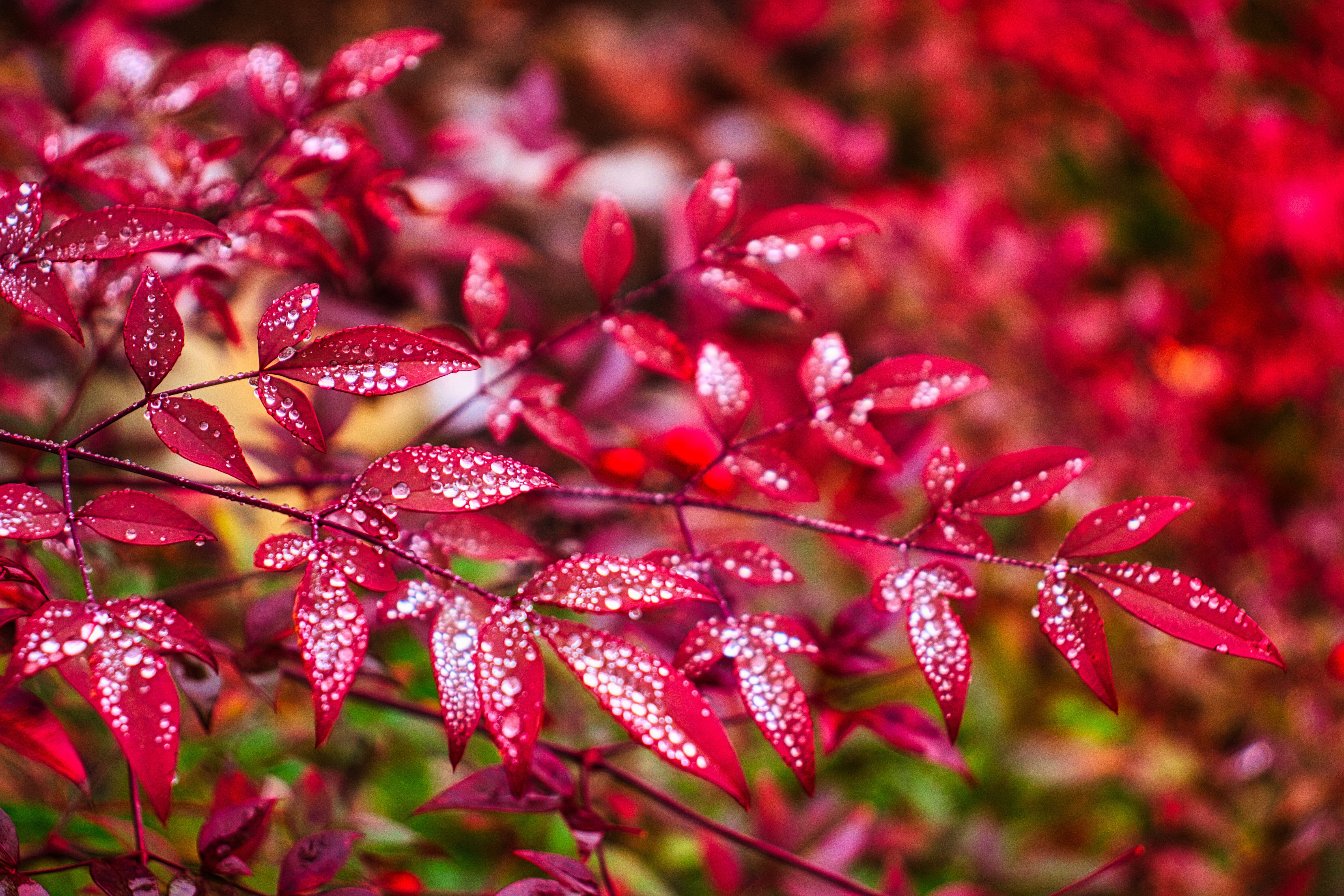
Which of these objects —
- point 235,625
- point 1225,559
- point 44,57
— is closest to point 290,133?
point 235,625

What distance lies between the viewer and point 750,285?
61 centimetres

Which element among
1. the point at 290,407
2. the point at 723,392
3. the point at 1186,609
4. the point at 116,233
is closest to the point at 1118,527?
the point at 1186,609

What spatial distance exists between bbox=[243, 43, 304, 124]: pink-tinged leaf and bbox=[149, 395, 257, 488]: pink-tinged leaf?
29cm

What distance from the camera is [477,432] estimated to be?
3.18 feet

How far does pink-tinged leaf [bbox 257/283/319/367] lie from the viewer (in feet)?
1.47

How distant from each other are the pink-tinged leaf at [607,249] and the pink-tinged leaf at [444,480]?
0.74ft

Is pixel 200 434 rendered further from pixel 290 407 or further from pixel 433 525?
pixel 433 525

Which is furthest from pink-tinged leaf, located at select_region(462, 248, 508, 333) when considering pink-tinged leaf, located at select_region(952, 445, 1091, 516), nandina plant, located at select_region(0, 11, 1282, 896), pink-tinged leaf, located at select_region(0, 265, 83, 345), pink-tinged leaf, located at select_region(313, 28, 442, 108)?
pink-tinged leaf, located at select_region(952, 445, 1091, 516)

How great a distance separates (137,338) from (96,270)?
0.31 meters

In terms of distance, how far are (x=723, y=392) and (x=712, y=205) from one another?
5.7 inches

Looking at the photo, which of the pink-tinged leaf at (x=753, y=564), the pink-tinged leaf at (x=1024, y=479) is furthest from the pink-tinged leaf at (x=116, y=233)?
the pink-tinged leaf at (x=1024, y=479)

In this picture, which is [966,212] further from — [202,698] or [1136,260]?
[202,698]

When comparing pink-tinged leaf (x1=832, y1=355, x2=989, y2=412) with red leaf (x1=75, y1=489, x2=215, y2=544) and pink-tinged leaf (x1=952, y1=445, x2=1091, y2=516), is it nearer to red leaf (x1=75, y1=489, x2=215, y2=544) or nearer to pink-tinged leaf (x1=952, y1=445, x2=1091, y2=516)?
pink-tinged leaf (x1=952, y1=445, x2=1091, y2=516)

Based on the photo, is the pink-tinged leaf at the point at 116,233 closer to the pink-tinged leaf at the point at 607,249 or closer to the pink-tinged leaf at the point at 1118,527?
the pink-tinged leaf at the point at 607,249
